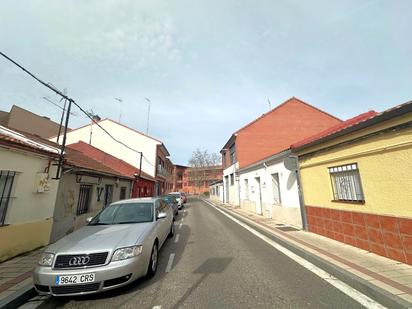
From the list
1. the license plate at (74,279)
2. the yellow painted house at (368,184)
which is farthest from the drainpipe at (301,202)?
the license plate at (74,279)

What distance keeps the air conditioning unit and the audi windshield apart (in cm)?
227

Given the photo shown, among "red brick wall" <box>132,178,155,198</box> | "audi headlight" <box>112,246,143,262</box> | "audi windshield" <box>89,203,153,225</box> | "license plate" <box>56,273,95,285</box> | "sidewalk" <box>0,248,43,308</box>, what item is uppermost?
"red brick wall" <box>132,178,155,198</box>

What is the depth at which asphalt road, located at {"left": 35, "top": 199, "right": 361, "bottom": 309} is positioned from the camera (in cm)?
331

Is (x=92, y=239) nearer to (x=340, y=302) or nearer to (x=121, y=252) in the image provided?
(x=121, y=252)

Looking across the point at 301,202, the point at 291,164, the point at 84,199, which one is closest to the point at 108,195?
the point at 84,199

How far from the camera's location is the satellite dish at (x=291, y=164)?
Answer: 8914mm

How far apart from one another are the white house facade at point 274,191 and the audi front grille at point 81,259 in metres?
7.63

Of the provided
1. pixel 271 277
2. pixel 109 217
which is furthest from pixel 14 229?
pixel 271 277

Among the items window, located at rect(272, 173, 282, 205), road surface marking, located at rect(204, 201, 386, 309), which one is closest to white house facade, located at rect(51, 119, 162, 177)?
window, located at rect(272, 173, 282, 205)

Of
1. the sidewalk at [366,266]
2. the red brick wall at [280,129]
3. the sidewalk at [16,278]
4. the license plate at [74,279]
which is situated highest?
the red brick wall at [280,129]

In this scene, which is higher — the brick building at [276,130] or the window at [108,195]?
the brick building at [276,130]

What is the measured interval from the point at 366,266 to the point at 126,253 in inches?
189

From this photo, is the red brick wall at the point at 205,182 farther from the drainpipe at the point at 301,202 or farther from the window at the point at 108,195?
the drainpipe at the point at 301,202

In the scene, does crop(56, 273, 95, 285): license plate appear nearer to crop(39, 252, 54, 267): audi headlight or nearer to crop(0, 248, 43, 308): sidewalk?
crop(39, 252, 54, 267): audi headlight
